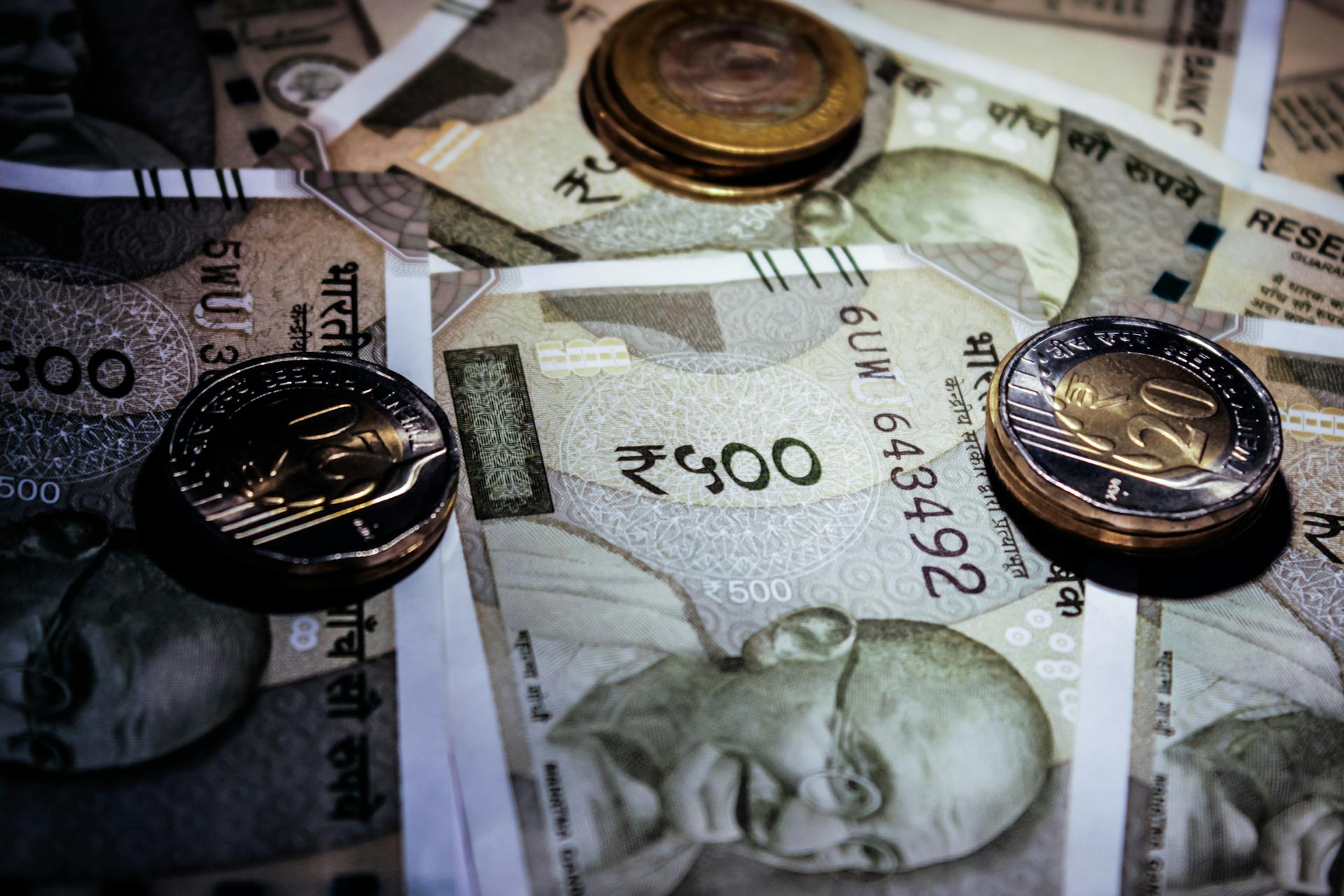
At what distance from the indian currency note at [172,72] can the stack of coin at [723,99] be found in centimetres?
34

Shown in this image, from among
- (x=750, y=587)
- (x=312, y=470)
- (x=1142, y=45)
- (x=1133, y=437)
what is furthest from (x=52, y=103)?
(x=1142, y=45)

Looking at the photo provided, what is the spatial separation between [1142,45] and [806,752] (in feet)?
3.96

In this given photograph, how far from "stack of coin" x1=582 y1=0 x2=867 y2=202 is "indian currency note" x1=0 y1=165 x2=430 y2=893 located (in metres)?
0.33

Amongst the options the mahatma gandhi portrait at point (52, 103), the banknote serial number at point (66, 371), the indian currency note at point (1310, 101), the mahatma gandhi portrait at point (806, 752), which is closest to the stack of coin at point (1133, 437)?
the mahatma gandhi portrait at point (806, 752)

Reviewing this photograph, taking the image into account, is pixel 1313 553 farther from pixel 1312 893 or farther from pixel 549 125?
pixel 549 125

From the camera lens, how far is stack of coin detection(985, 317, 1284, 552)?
108 cm

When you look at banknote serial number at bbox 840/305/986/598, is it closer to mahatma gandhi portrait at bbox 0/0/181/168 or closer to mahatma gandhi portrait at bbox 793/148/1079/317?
mahatma gandhi portrait at bbox 793/148/1079/317

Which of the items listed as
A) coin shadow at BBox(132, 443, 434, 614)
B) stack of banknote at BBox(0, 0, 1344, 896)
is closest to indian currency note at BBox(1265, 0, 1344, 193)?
stack of banknote at BBox(0, 0, 1344, 896)

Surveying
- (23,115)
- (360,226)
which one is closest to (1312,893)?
(360,226)

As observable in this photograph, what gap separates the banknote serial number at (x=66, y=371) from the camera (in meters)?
1.15

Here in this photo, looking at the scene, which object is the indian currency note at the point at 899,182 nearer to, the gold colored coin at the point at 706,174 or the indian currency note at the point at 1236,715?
the gold colored coin at the point at 706,174

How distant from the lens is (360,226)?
1.30m

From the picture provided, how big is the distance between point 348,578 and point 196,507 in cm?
15

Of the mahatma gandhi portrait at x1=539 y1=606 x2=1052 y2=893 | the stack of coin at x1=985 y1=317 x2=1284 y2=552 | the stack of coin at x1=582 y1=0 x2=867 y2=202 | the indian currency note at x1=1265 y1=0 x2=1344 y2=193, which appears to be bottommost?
the mahatma gandhi portrait at x1=539 y1=606 x2=1052 y2=893
